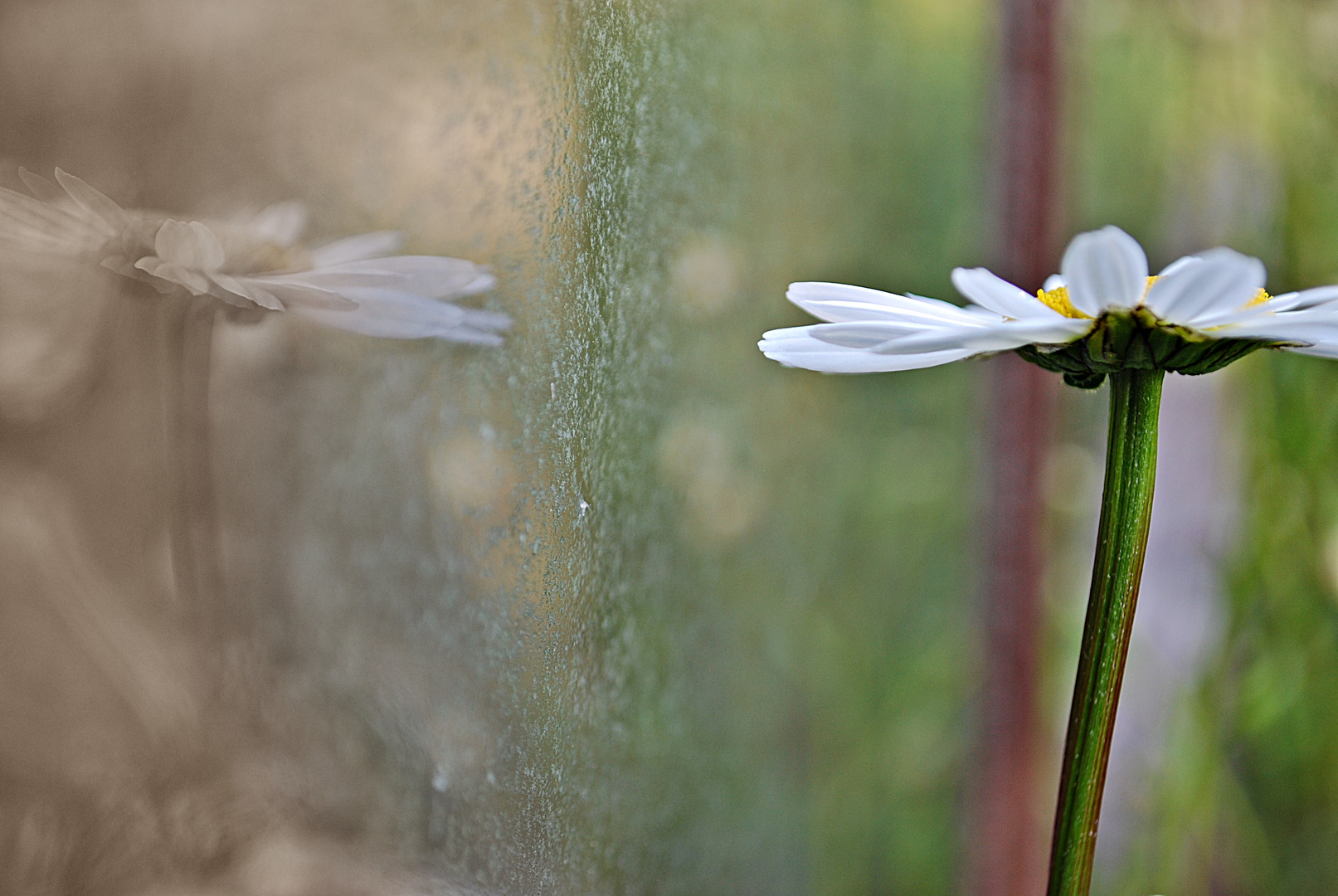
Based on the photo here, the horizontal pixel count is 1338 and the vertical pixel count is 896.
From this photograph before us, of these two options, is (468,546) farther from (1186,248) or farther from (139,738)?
(1186,248)

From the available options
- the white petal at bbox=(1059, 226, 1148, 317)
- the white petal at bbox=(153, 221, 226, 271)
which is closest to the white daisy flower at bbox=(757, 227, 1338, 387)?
the white petal at bbox=(1059, 226, 1148, 317)

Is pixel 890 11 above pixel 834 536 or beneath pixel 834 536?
above

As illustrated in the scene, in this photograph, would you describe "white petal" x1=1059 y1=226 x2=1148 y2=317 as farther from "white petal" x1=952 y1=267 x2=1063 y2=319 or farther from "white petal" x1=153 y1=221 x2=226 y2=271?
"white petal" x1=153 y1=221 x2=226 y2=271

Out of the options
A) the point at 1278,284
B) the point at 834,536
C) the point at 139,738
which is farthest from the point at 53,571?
the point at 1278,284

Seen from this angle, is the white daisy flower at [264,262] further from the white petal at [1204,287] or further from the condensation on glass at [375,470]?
the white petal at [1204,287]

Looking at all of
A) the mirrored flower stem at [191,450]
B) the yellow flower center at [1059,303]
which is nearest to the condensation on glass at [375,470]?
the mirrored flower stem at [191,450]

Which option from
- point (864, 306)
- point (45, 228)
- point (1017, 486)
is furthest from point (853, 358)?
point (1017, 486)
